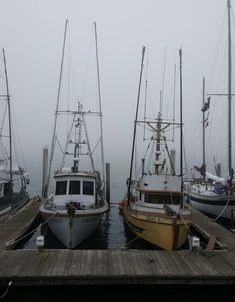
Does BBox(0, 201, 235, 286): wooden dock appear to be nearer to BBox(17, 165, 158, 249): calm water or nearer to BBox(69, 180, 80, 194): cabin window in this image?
BBox(17, 165, 158, 249): calm water

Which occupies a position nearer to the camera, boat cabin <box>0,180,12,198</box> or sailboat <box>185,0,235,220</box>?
boat cabin <box>0,180,12,198</box>

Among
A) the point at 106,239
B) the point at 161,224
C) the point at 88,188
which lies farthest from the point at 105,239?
the point at 161,224

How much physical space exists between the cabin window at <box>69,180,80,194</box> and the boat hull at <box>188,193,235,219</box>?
10303mm

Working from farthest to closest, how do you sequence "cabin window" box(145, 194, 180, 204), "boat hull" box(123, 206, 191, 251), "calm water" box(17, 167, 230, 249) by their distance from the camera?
1. "calm water" box(17, 167, 230, 249)
2. "cabin window" box(145, 194, 180, 204)
3. "boat hull" box(123, 206, 191, 251)

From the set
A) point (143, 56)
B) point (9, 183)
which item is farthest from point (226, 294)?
point (9, 183)

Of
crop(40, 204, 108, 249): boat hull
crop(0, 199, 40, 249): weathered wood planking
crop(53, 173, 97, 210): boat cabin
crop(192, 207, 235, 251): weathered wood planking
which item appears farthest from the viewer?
crop(53, 173, 97, 210): boat cabin

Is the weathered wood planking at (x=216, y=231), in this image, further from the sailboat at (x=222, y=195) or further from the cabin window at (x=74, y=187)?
the cabin window at (x=74, y=187)

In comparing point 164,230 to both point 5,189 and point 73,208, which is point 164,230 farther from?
point 5,189

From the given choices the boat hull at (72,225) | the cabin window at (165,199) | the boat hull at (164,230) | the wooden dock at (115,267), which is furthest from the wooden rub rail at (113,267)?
the cabin window at (165,199)

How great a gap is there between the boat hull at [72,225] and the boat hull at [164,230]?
8.97ft

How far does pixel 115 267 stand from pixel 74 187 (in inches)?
347

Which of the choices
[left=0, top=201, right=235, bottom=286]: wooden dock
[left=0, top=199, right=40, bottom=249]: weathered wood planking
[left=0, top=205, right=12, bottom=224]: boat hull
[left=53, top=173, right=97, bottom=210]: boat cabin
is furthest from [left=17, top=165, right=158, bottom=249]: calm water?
[left=0, top=201, right=235, bottom=286]: wooden dock

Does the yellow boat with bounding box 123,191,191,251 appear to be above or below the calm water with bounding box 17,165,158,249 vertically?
above

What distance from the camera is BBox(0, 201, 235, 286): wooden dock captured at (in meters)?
12.8
